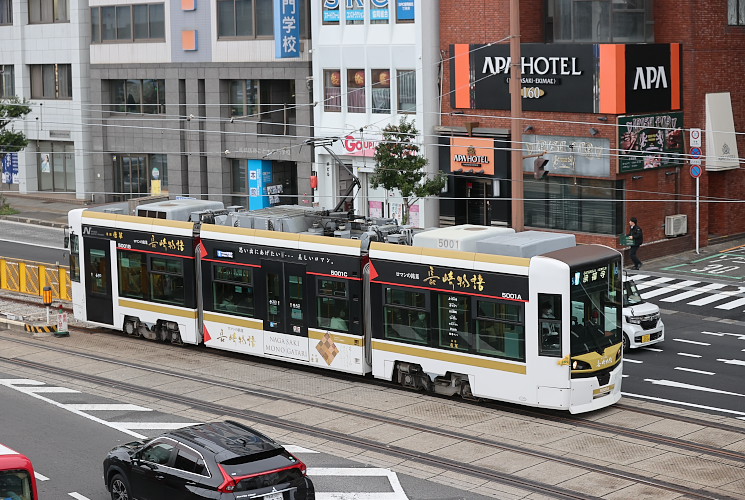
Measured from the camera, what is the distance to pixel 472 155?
162 feet

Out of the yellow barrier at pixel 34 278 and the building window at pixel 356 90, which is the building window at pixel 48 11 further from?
the yellow barrier at pixel 34 278

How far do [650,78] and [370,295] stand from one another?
21.6m

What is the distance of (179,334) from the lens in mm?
32656

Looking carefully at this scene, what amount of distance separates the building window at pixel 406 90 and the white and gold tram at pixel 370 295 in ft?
59.9

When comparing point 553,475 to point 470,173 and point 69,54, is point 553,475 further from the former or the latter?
point 69,54

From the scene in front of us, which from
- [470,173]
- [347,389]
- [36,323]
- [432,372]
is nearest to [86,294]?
[36,323]

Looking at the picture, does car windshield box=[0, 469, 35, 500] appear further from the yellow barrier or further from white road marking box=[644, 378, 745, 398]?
the yellow barrier

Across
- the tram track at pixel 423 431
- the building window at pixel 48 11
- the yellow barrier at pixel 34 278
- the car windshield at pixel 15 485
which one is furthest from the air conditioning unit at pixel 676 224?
A: the building window at pixel 48 11

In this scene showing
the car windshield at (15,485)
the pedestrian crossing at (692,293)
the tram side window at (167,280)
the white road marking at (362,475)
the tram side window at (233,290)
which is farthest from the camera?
the pedestrian crossing at (692,293)

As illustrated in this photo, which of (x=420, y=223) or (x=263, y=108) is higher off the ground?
(x=263, y=108)

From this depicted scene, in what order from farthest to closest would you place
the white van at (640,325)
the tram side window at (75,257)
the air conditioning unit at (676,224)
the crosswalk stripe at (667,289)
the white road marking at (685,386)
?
the air conditioning unit at (676,224), the crosswalk stripe at (667,289), the tram side window at (75,257), the white van at (640,325), the white road marking at (685,386)

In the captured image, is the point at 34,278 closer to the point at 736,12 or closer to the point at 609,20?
the point at 609,20

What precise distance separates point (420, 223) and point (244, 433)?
3308 centimetres

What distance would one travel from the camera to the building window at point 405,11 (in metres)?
50.8
